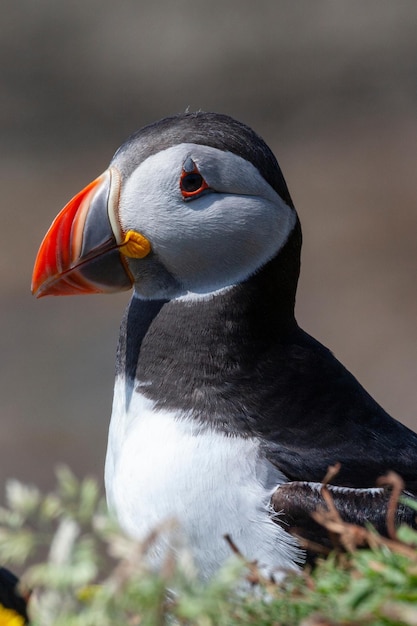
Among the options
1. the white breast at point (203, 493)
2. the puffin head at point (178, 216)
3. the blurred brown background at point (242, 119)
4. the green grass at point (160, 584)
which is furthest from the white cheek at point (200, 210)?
the blurred brown background at point (242, 119)

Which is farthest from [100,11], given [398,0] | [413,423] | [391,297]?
[413,423]

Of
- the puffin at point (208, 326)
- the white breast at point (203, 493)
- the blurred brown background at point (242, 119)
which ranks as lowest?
the white breast at point (203, 493)

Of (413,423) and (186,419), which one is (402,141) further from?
(186,419)

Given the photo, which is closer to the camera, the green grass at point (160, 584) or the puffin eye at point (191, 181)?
the green grass at point (160, 584)

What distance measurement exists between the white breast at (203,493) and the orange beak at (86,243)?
46 cm

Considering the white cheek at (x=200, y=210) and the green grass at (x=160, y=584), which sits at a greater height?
the white cheek at (x=200, y=210)

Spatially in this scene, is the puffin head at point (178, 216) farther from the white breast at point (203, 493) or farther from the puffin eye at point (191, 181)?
the white breast at point (203, 493)

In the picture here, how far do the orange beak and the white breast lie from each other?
18.0 inches

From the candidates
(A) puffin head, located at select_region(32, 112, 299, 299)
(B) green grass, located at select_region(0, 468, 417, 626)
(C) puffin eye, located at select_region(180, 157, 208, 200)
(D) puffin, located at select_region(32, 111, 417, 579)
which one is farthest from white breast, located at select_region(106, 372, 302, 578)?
(B) green grass, located at select_region(0, 468, 417, 626)

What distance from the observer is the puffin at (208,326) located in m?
2.73

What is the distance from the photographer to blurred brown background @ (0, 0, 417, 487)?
10.5 m

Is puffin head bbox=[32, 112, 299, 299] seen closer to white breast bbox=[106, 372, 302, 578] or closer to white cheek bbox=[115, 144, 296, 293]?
white cheek bbox=[115, 144, 296, 293]

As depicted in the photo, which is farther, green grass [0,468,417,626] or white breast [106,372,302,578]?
white breast [106,372,302,578]

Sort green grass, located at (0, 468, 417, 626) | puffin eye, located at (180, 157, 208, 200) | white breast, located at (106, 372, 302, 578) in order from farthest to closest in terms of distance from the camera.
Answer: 1. puffin eye, located at (180, 157, 208, 200)
2. white breast, located at (106, 372, 302, 578)
3. green grass, located at (0, 468, 417, 626)
